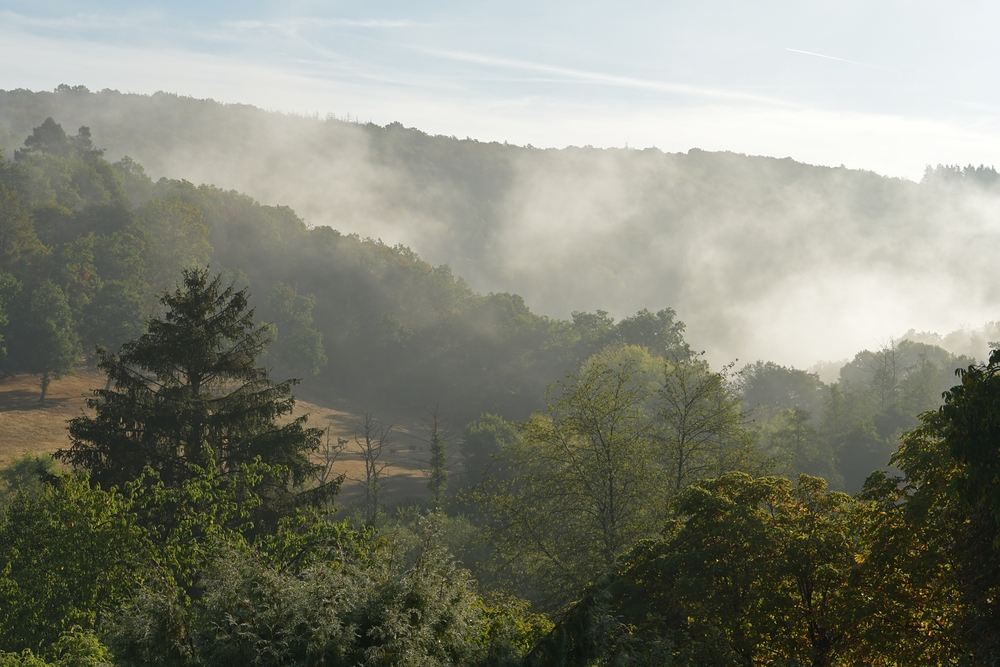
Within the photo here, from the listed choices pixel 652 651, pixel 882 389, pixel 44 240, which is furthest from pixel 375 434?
pixel 652 651

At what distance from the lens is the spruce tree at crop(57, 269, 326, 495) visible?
22.8 meters

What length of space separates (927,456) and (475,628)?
7.41 meters

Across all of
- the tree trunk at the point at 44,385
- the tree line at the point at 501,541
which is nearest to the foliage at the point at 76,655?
the tree line at the point at 501,541

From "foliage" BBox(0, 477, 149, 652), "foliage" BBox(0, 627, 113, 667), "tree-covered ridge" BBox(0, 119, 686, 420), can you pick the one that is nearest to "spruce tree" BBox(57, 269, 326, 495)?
"foliage" BBox(0, 477, 149, 652)

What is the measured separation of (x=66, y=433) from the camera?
71.4 m

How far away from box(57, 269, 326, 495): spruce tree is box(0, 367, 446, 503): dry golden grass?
39.2 meters

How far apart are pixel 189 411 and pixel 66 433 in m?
57.1

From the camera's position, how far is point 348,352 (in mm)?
114562

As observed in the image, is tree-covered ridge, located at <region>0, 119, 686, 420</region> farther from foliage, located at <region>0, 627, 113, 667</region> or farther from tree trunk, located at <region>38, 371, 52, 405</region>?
foliage, located at <region>0, 627, 113, 667</region>

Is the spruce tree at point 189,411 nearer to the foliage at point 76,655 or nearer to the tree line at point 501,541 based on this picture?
the tree line at point 501,541

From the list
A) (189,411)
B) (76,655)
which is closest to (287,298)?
(189,411)

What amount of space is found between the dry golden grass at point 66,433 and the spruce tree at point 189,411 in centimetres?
3923

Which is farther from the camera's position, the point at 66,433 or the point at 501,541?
the point at 66,433

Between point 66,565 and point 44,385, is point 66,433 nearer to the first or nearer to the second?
point 44,385
